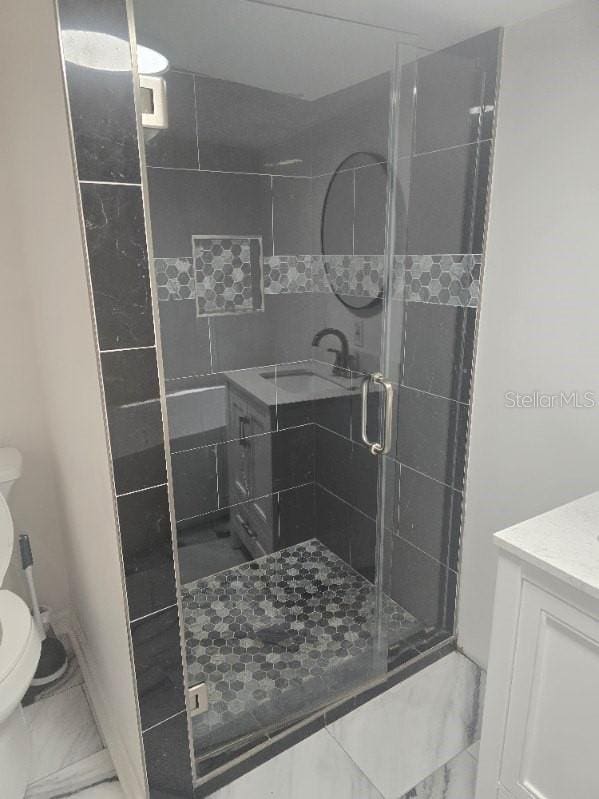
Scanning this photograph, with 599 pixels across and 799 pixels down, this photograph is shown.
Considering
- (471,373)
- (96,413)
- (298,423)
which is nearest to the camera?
(96,413)

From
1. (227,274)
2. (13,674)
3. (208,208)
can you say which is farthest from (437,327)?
(13,674)

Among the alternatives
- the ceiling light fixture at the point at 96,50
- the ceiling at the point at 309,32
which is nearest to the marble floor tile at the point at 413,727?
the ceiling light fixture at the point at 96,50

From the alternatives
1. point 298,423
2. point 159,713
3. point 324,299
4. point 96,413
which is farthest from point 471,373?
point 159,713

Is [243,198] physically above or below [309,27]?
below

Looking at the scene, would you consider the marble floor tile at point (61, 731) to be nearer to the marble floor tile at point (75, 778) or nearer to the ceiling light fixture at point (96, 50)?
the marble floor tile at point (75, 778)

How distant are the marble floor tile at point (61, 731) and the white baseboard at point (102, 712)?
4cm

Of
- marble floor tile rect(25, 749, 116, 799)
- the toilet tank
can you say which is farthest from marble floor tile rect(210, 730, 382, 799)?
the toilet tank

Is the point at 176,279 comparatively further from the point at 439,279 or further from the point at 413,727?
the point at 413,727

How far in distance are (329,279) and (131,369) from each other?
48.4 inches

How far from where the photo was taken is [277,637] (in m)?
2.03

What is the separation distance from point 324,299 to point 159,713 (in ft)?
5.03

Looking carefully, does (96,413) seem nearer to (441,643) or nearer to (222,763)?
(222,763)

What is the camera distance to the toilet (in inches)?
53.4

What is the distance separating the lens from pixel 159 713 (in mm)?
1315
